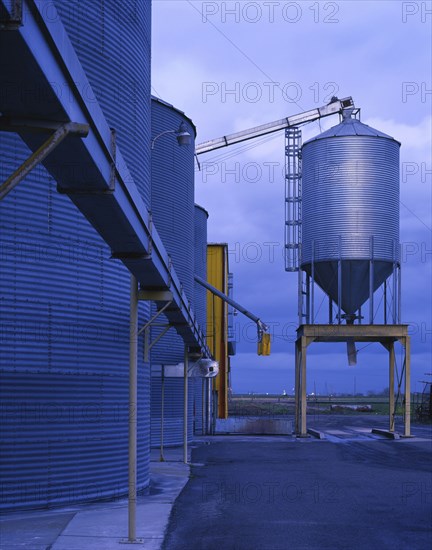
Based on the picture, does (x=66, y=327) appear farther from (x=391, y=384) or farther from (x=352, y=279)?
(x=391, y=384)

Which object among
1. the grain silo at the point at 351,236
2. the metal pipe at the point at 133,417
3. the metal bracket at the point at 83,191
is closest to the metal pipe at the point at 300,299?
the grain silo at the point at 351,236

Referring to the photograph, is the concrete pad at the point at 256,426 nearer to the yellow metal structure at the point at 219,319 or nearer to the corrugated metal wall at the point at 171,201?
the yellow metal structure at the point at 219,319

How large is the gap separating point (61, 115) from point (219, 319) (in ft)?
124

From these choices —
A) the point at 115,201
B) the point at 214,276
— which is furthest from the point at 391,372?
the point at 115,201

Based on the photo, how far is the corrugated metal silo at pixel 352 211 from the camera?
34.2 metres

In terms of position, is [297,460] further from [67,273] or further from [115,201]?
[115,201]

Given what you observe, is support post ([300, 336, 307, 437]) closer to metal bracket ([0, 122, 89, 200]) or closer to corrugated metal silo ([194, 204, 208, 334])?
corrugated metal silo ([194, 204, 208, 334])

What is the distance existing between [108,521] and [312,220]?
23714mm

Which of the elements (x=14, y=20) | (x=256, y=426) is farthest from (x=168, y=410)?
(x=14, y=20)

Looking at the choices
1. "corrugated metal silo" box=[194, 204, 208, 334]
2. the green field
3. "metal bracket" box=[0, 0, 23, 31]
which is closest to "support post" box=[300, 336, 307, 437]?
"corrugated metal silo" box=[194, 204, 208, 334]

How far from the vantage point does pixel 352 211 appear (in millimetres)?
34250

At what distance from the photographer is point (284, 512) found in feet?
46.5

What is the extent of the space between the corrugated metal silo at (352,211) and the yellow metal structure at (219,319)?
931 centimetres

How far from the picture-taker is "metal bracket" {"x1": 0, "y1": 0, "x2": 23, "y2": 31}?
194 inches
